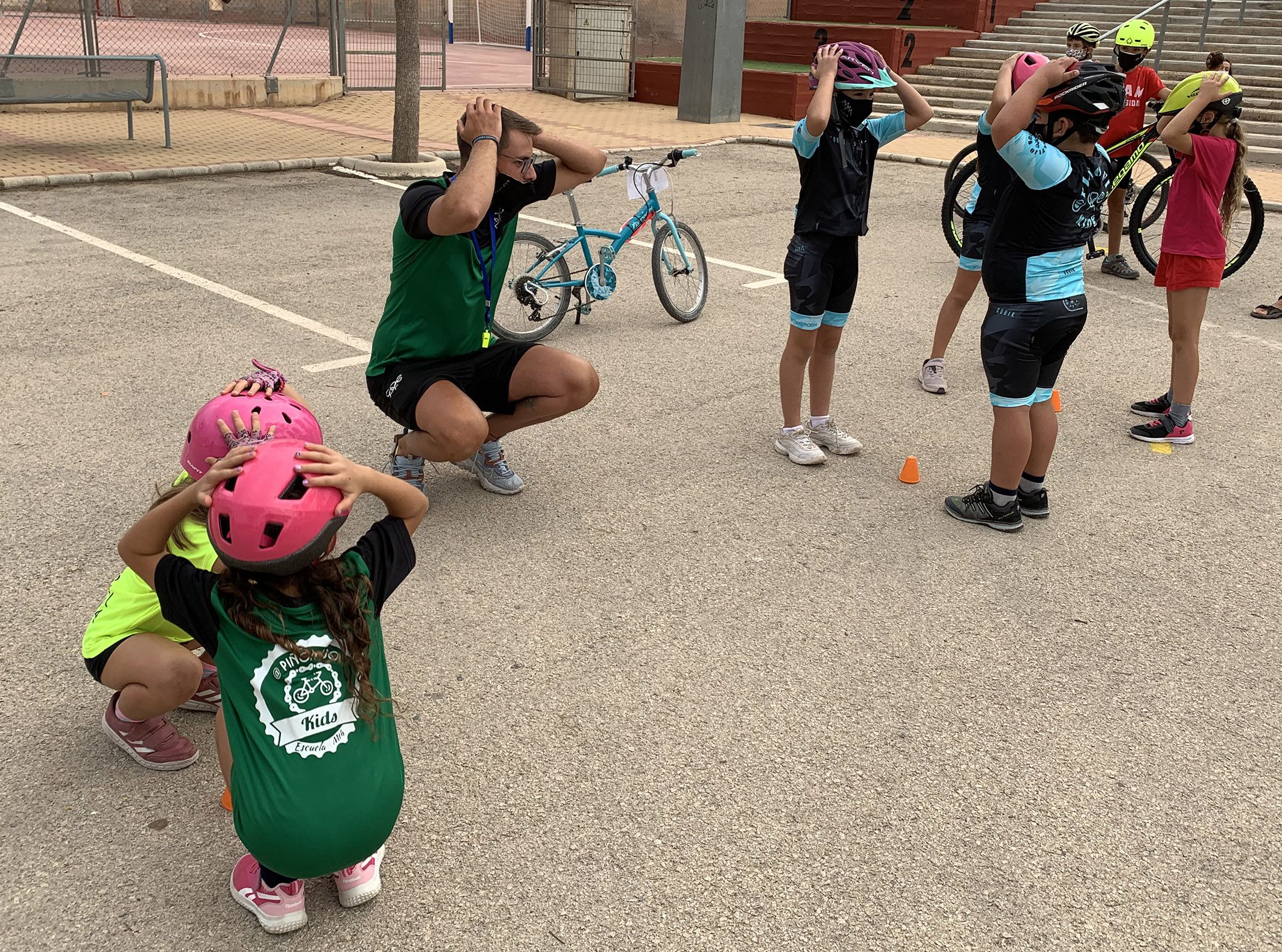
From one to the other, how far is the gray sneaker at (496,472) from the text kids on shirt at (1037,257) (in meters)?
1.96

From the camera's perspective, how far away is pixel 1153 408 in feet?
21.2

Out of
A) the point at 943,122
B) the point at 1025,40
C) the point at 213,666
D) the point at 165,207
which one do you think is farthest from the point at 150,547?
the point at 1025,40

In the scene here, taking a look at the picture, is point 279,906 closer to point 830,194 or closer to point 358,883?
point 358,883

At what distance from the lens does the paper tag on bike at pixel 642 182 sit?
752cm

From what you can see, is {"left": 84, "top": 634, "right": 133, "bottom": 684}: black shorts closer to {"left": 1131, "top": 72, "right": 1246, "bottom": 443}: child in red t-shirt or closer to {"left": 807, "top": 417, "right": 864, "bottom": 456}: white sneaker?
{"left": 807, "top": 417, "right": 864, "bottom": 456}: white sneaker

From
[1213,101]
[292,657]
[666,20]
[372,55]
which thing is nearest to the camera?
[292,657]

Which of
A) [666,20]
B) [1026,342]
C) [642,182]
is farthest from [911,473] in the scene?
[666,20]

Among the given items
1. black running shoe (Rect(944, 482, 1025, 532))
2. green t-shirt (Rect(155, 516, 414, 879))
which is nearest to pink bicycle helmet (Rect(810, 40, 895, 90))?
black running shoe (Rect(944, 482, 1025, 532))

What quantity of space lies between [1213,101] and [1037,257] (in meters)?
1.92

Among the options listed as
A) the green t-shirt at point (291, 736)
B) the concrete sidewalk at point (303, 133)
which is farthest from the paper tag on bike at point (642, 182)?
the concrete sidewalk at point (303, 133)

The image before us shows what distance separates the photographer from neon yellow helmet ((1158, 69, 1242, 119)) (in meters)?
5.70

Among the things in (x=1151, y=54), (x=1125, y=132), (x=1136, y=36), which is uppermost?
(x=1151, y=54)

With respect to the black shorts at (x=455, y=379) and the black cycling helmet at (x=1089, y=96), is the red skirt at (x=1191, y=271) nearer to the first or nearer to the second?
the black cycling helmet at (x=1089, y=96)

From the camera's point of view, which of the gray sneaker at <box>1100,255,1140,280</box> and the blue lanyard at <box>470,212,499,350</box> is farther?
the gray sneaker at <box>1100,255,1140,280</box>
